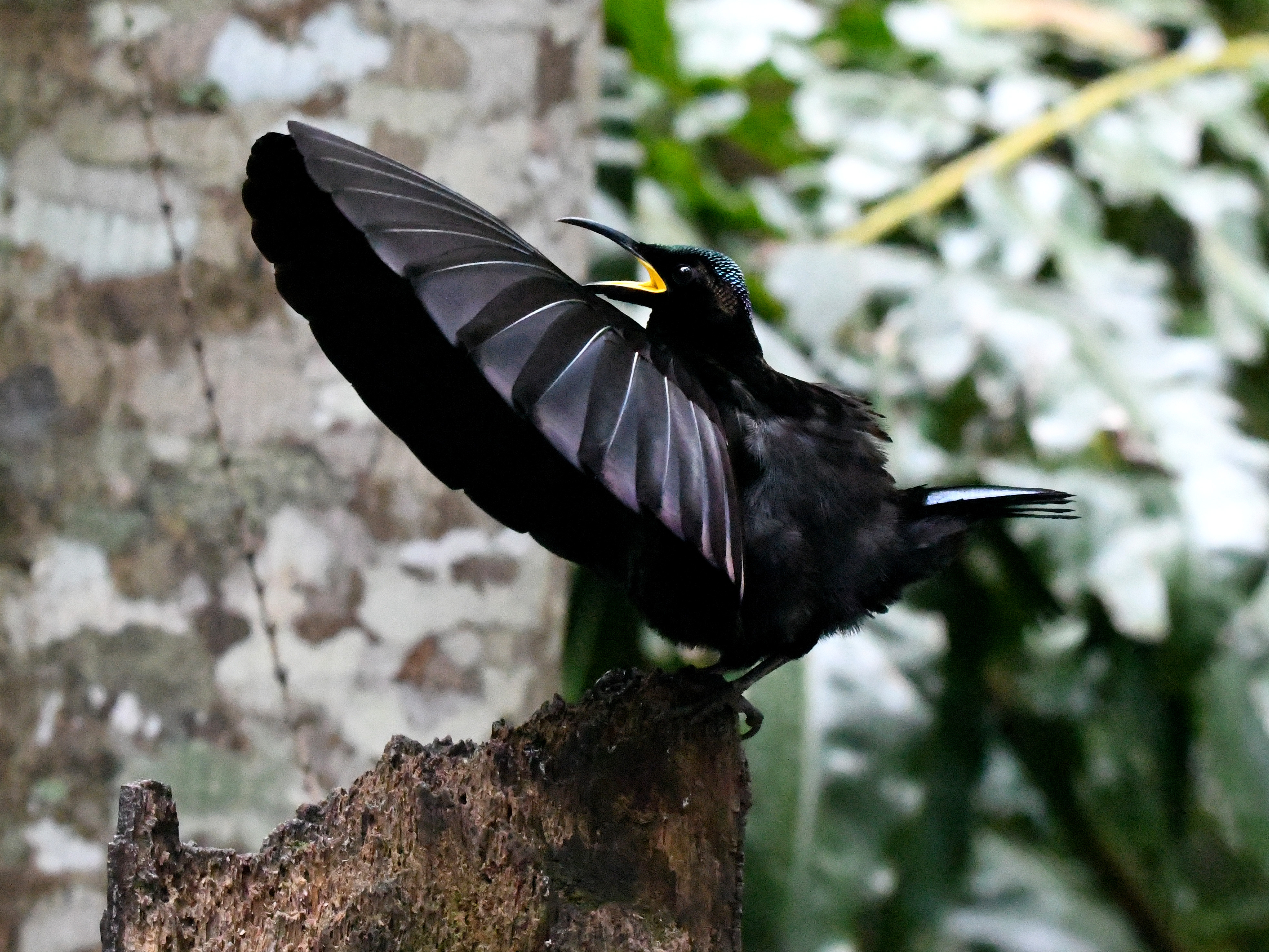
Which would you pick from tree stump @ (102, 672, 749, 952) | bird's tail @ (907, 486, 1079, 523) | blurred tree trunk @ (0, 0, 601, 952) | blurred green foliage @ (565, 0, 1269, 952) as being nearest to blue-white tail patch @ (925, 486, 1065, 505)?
bird's tail @ (907, 486, 1079, 523)

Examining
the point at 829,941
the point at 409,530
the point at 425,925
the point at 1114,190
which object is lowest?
the point at 425,925

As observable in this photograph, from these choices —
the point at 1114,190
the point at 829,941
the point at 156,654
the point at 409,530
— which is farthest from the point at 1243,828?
the point at 156,654

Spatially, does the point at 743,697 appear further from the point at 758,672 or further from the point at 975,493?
the point at 975,493

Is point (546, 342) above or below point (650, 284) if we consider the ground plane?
below

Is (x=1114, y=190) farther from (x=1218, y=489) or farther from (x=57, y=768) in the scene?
(x=57, y=768)

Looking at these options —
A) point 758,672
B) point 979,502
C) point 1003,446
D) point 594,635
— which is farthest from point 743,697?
point 1003,446

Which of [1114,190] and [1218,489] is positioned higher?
[1114,190]

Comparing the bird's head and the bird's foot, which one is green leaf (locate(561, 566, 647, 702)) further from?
the bird's foot
